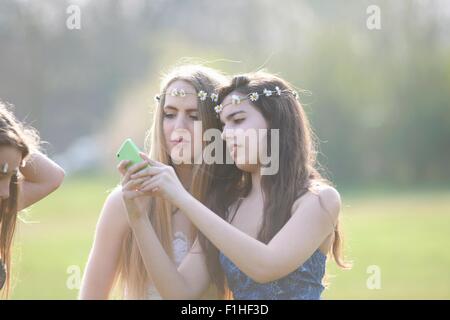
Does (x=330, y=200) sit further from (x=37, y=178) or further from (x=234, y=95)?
(x=37, y=178)

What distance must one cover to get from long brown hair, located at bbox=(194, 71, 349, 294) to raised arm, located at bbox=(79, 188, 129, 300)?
1.54ft

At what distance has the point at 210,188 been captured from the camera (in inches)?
186

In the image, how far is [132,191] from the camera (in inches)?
161

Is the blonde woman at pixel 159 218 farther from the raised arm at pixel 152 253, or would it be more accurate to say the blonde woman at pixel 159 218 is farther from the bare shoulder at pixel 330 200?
the bare shoulder at pixel 330 200

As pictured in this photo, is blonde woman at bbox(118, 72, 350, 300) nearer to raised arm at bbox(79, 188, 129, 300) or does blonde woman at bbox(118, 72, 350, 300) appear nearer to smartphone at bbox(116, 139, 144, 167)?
smartphone at bbox(116, 139, 144, 167)

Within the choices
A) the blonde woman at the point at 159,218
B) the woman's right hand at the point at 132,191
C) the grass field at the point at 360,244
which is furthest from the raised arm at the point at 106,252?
the grass field at the point at 360,244

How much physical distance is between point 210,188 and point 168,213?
291 mm

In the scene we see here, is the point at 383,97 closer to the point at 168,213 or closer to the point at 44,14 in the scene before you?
the point at 44,14

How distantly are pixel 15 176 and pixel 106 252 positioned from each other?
27.3 inches

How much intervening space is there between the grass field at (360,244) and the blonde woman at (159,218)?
4.67 metres

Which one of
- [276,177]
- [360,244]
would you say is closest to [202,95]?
[276,177]

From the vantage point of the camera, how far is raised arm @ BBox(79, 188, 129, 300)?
15.0 ft

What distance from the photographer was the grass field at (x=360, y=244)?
1388cm

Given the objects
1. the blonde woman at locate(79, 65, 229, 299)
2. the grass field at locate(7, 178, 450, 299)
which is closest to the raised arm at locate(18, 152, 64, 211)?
the blonde woman at locate(79, 65, 229, 299)
